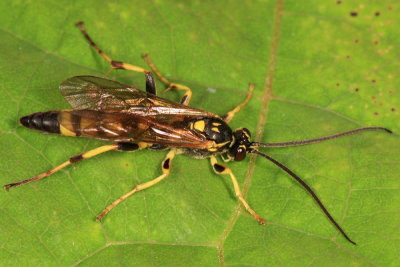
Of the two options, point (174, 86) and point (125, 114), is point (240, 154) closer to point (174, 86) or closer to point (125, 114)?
point (174, 86)

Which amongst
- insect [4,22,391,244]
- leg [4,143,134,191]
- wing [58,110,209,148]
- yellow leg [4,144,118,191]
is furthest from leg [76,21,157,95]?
yellow leg [4,144,118,191]

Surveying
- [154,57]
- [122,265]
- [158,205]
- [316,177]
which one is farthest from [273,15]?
[122,265]

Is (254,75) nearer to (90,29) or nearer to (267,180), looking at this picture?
(267,180)

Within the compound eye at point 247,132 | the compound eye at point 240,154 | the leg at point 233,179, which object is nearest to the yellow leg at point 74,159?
the leg at point 233,179

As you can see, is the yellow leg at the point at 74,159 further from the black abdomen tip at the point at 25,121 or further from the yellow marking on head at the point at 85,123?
the black abdomen tip at the point at 25,121

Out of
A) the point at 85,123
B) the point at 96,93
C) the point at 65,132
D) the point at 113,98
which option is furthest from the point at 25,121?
the point at 113,98

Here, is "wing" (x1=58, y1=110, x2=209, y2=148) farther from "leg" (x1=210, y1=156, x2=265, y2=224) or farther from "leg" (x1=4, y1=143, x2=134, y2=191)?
"leg" (x1=210, y1=156, x2=265, y2=224)

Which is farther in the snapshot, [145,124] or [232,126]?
[232,126]
